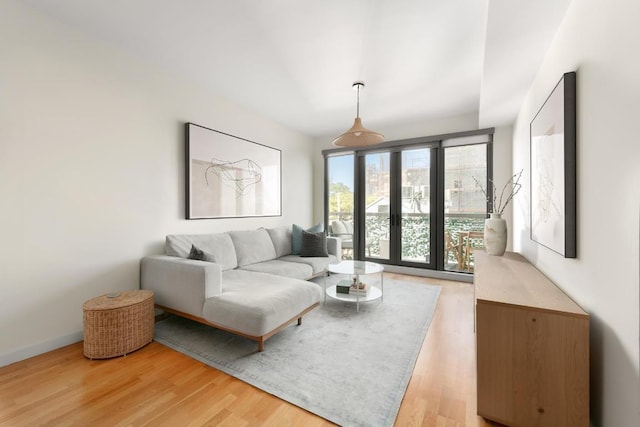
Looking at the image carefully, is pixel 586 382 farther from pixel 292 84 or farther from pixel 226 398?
pixel 292 84

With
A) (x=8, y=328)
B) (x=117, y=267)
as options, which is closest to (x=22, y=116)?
(x=117, y=267)

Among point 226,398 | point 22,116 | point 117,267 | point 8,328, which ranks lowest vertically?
point 226,398

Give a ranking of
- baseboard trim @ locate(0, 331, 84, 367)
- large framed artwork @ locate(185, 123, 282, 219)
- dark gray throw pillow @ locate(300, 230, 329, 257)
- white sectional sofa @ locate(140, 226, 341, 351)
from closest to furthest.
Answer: baseboard trim @ locate(0, 331, 84, 367)
white sectional sofa @ locate(140, 226, 341, 351)
large framed artwork @ locate(185, 123, 282, 219)
dark gray throw pillow @ locate(300, 230, 329, 257)

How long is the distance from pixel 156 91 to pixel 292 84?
1422mm

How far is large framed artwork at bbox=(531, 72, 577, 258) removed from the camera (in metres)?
1.44

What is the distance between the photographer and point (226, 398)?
1543mm

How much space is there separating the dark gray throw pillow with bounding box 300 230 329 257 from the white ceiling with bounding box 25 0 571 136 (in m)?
1.91

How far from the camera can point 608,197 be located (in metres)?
1.13

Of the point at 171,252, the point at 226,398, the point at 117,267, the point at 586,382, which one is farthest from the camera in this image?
the point at 171,252

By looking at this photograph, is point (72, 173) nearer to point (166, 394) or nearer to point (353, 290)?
point (166, 394)

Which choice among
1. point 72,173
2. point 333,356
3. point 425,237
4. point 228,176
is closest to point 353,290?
point 333,356

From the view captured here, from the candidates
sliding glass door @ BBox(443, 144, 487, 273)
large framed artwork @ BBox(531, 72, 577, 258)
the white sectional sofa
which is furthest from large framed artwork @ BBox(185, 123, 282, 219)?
large framed artwork @ BBox(531, 72, 577, 258)

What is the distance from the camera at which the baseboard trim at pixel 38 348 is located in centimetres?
183

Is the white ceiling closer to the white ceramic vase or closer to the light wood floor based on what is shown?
the white ceramic vase
